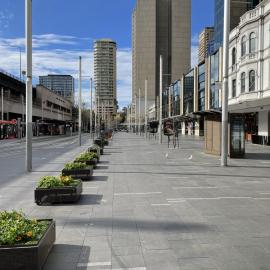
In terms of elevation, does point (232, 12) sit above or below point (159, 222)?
above

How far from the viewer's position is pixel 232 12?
62281mm

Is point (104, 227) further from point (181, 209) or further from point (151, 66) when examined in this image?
point (151, 66)

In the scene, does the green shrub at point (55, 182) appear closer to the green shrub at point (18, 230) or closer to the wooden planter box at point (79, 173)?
the wooden planter box at point (79, 173)

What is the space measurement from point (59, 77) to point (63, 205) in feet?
458

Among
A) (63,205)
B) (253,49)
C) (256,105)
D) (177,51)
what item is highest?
(177,51)

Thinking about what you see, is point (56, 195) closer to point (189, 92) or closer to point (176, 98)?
point (189, 92)

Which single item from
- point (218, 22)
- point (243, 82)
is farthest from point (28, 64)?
point (218, 22)

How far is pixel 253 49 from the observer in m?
42.3

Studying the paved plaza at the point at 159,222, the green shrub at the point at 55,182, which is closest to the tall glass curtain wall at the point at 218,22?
the paved plaza at the point at 159,222

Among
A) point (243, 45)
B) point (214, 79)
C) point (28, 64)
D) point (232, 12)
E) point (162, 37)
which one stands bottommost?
point (28, 64)

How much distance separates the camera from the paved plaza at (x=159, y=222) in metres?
6.16

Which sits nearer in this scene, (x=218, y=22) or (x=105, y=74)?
(x=218, y=22)

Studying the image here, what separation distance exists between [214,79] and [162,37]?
15136 mm

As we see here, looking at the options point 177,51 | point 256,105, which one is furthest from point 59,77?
point 256,105
